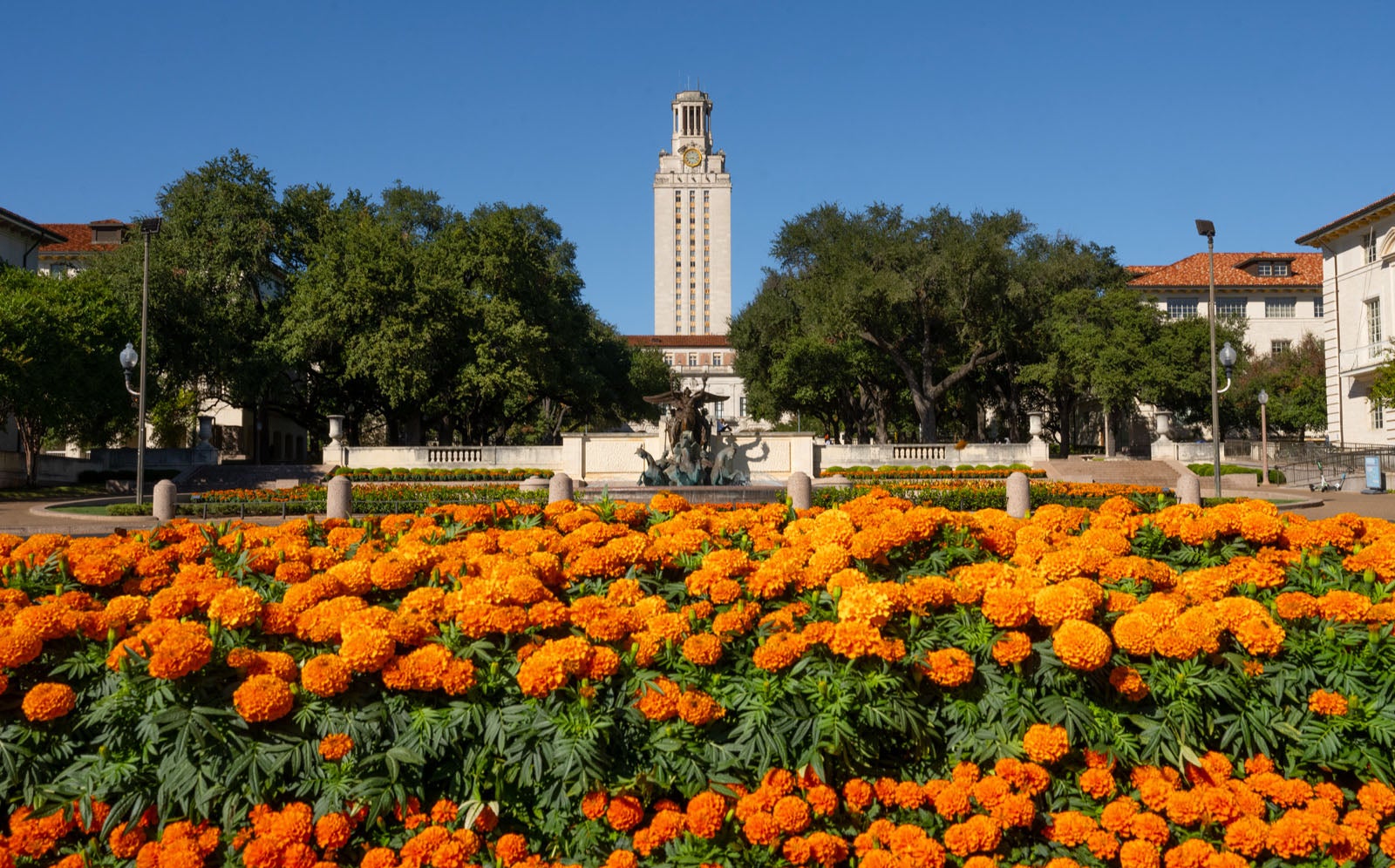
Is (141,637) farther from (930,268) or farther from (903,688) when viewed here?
(930,268)

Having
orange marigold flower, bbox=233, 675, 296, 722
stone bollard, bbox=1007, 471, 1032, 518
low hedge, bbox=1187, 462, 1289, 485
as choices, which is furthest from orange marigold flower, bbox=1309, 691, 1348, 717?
low hedge, bbox=1187, 462, 1289, 485

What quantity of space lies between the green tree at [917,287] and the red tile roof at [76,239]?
40395 mm

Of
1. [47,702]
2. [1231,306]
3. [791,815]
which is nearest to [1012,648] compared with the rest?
[791,815]

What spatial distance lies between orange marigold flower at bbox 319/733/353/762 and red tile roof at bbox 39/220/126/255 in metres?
62.4

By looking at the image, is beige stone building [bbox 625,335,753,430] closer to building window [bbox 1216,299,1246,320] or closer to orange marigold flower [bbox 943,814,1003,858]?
building window [bbox 1216,299,1246,320]

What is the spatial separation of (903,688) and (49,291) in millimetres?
40910

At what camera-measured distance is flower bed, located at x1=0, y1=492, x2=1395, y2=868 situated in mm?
3943

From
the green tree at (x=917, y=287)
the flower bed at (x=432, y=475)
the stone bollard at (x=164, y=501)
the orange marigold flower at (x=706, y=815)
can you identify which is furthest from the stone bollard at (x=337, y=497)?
the green tree at (x=917, y=287)

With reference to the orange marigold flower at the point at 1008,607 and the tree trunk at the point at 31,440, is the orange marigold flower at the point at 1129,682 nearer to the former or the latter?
the orange marigold flower at the point at 1008,607

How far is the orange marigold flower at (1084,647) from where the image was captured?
4.17m

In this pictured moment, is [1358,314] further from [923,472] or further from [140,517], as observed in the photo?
[140,517]

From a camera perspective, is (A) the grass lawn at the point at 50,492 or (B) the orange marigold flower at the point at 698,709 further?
(A) the grass lawn at the point at 50,492

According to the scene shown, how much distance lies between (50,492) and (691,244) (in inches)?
4494

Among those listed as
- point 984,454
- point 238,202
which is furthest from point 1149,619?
point 238,202
